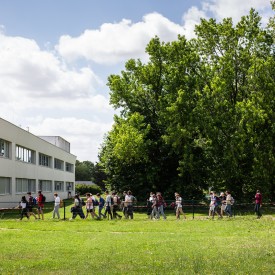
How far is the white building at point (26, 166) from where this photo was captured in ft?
146

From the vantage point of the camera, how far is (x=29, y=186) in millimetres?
55344

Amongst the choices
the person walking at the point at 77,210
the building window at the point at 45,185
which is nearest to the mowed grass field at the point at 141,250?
the person walking at the point at 77,210

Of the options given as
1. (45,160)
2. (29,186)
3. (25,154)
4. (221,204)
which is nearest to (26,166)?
(25,154)

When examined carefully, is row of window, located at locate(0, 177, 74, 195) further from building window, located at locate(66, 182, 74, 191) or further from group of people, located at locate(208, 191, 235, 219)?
group of people, located at locate(208, 191, 235, 219)

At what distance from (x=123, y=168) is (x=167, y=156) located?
14.3 feet

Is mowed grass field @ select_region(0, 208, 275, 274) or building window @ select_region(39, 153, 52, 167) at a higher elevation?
building window @ select_region(39, 153, 52, 167)

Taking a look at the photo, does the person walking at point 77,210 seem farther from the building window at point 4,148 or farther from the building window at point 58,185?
the building window at point 58,185

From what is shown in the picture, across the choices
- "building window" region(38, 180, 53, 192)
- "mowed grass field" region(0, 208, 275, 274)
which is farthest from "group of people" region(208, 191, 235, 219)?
"building window" region(38, 180, 53, 192)

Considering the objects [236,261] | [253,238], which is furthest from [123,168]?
[236,261]

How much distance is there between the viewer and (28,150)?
5544cm

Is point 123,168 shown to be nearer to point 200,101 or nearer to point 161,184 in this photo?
point 161,184

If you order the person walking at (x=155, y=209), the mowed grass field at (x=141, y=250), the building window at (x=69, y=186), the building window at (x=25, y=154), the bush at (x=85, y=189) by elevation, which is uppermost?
the building window at (x=25, y=154)

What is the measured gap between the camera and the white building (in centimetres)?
4454

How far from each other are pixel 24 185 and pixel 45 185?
13.0 metres
